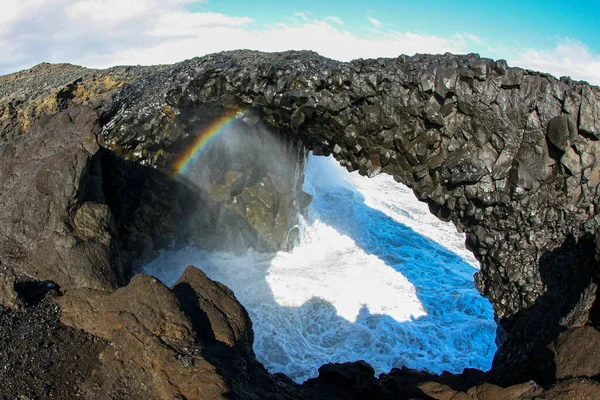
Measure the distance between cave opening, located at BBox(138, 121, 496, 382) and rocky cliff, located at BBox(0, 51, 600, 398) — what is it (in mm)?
2102

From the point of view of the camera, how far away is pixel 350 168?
11.2m

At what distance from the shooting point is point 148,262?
45.3ft

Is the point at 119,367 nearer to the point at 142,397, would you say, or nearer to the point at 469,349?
the point at 142,397

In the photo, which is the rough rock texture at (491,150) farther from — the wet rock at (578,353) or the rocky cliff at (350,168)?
the wet rock at (578,353)

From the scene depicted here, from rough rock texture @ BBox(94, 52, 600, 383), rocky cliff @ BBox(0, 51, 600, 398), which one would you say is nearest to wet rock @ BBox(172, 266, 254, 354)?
rocky cliff @ BBox(0, 51, 600, 398)

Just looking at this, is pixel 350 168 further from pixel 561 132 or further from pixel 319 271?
pixel 319 271

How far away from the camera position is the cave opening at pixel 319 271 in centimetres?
1174

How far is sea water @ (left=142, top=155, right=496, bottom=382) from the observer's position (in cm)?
1156

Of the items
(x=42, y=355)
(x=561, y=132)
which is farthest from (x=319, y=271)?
(x=42, y=355)

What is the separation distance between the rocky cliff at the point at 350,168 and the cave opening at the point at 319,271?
2.10 metres

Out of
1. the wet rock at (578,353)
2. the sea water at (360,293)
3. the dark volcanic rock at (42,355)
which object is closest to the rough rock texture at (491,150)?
the wet rock at (578,353)

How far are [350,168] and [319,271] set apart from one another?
16.2 feet

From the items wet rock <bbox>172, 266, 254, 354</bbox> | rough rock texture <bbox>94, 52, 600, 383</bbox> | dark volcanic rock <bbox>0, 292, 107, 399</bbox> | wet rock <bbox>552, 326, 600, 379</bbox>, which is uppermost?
rough rock texture <bbox>94, 52, 600, 383</bbox>

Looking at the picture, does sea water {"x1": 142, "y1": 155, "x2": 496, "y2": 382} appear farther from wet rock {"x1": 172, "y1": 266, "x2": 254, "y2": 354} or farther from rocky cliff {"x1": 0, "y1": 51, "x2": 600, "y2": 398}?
wet rock {"x1": 172, "y1": 266, "x2": 254, "y2": 354}
